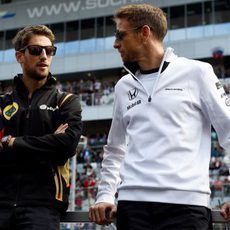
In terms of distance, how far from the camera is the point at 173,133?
9.49ft

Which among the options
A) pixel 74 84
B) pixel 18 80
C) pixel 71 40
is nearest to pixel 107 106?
pixel 74 84

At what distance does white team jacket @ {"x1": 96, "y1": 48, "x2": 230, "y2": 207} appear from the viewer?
111 inches

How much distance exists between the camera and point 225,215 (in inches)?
114

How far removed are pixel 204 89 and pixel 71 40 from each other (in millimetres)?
35135

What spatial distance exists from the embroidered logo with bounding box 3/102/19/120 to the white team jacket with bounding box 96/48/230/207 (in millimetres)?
798

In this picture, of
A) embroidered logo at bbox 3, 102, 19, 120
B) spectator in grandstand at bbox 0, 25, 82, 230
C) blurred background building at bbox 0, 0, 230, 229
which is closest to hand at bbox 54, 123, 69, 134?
spectator in grandstand at bbox 0, 25, 82, 230

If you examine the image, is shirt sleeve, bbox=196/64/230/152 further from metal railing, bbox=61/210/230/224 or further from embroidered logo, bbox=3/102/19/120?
embroidered logo, bbox=3/102/19/120

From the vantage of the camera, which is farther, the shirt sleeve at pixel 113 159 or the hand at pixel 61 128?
the hand at pixel 61 128

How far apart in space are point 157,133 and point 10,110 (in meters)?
1.14

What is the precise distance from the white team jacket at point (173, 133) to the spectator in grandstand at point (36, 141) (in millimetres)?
379

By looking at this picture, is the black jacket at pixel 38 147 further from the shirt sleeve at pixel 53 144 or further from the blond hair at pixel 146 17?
the blond hair at pixel 146 17

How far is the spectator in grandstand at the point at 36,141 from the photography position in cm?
327

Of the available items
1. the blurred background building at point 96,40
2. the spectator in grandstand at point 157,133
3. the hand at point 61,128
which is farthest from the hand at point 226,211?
the blurred background building at point 96,40

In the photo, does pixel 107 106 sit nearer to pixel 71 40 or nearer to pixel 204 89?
pixel 71 40
